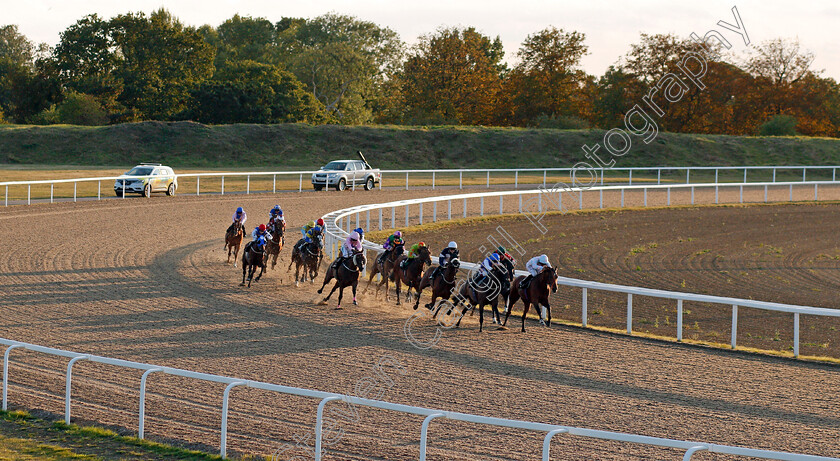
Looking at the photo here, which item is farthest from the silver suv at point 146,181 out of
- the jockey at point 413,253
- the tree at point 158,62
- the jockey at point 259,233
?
the tree at point 158,62

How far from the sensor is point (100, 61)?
223ft

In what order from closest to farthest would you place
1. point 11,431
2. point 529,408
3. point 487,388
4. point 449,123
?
point 11,431 → point 529,408 → point 487,388 → point 449,123

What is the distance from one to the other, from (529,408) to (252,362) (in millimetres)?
3331

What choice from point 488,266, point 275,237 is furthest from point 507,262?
point 275,237

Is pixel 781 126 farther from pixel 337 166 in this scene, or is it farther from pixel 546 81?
pixel 337 166

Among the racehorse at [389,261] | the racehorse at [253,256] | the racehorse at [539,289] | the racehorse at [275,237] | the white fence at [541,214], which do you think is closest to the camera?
the white fence at [541,214]

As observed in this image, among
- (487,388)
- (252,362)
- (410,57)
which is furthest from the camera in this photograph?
(410,57)

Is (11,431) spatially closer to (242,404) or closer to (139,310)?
(242,404)

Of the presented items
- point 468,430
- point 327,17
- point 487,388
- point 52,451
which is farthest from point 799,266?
point 327,17

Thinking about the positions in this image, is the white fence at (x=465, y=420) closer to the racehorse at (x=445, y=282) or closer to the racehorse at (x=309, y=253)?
the racehorse at (x=445, y=282)

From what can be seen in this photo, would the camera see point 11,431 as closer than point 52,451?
No

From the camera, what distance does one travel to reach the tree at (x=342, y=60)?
242 ft

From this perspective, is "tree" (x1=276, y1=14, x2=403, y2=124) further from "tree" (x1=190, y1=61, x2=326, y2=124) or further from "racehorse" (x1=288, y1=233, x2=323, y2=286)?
"racehorse" (x1=288, y1=233, x2=323, y2=286)

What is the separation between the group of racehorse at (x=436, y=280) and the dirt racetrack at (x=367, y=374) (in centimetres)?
39
